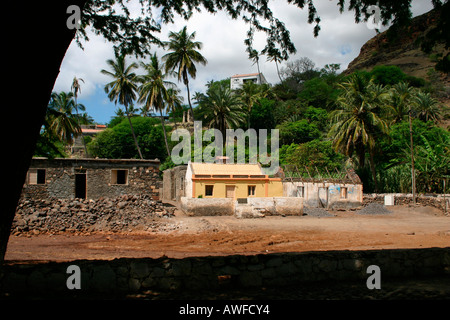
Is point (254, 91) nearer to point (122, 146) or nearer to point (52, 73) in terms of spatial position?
point (122, 146)

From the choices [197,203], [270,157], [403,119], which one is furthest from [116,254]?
[403,119]

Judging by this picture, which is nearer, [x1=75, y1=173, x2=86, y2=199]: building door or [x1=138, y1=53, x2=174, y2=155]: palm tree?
[x1=75, y1=173, x2=86, y2=199]: building door

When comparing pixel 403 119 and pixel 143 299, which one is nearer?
pixel 143 299

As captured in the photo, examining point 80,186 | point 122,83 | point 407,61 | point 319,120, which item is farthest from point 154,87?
point 407,61

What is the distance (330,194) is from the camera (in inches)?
1100

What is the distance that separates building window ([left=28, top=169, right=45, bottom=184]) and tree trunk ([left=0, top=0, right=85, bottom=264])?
21578 millimetres

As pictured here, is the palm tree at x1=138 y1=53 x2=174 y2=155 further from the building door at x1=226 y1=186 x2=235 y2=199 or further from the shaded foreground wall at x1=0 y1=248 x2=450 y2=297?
the shaded foreground wall at x1=0 y1=248 x2=450 y2=297

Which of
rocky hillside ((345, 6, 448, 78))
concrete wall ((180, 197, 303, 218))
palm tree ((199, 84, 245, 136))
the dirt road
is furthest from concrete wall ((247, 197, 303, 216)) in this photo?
rocky hillside ((345, 6, 448, 78))

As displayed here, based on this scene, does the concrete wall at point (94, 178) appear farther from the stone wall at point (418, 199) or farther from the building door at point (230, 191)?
the stone wall at point (418, 199)

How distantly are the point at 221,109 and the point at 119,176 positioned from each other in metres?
24.8

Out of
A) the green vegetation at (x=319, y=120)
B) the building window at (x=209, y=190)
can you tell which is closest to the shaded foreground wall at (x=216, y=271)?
the green vegetation at (x=319, y=120)

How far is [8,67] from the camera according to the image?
9.53 feet

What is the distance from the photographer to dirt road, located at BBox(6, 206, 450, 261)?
518 inches
